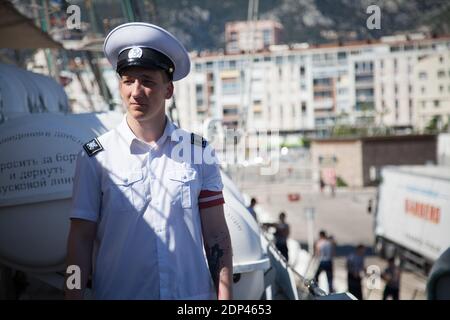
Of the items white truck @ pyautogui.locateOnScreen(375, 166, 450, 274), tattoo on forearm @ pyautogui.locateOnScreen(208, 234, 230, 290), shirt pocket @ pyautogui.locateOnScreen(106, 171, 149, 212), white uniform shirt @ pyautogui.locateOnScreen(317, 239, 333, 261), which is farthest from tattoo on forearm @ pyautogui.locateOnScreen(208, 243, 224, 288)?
white truck @ pyautogui.locateOnScreen(375, 166, 450, 274)

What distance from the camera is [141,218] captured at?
2.51m

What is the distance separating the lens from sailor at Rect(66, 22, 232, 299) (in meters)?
2.51

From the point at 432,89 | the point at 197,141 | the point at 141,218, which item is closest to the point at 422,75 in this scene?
the point at 432,89

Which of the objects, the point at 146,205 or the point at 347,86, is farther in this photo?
the point at 347,86

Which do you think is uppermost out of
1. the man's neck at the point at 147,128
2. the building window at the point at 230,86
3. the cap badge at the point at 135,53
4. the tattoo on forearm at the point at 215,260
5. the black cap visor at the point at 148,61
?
the building window at the point at 230,86

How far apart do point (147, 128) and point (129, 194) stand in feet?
0.77

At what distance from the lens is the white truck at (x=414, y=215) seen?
18.1 m

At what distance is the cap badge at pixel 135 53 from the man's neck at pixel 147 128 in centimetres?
20

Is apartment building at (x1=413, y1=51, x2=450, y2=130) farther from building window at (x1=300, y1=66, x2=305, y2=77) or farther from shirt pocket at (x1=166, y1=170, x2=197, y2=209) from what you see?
shirt pocket at (x1=166, y1=170, x2=197, y2=209)

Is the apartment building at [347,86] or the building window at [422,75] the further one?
the building window at [422,75]

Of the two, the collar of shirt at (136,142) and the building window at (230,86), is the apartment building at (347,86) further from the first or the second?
the collar of shirt at (136,142)

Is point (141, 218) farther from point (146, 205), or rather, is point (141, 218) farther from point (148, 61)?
point (148, 61)

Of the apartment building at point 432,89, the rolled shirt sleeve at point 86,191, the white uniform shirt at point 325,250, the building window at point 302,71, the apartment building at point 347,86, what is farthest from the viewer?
the apartment building at point 432,89

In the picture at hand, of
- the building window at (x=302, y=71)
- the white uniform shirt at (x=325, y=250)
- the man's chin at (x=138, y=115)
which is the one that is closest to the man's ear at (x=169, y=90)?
the man's chin at (x=138, y=115)
